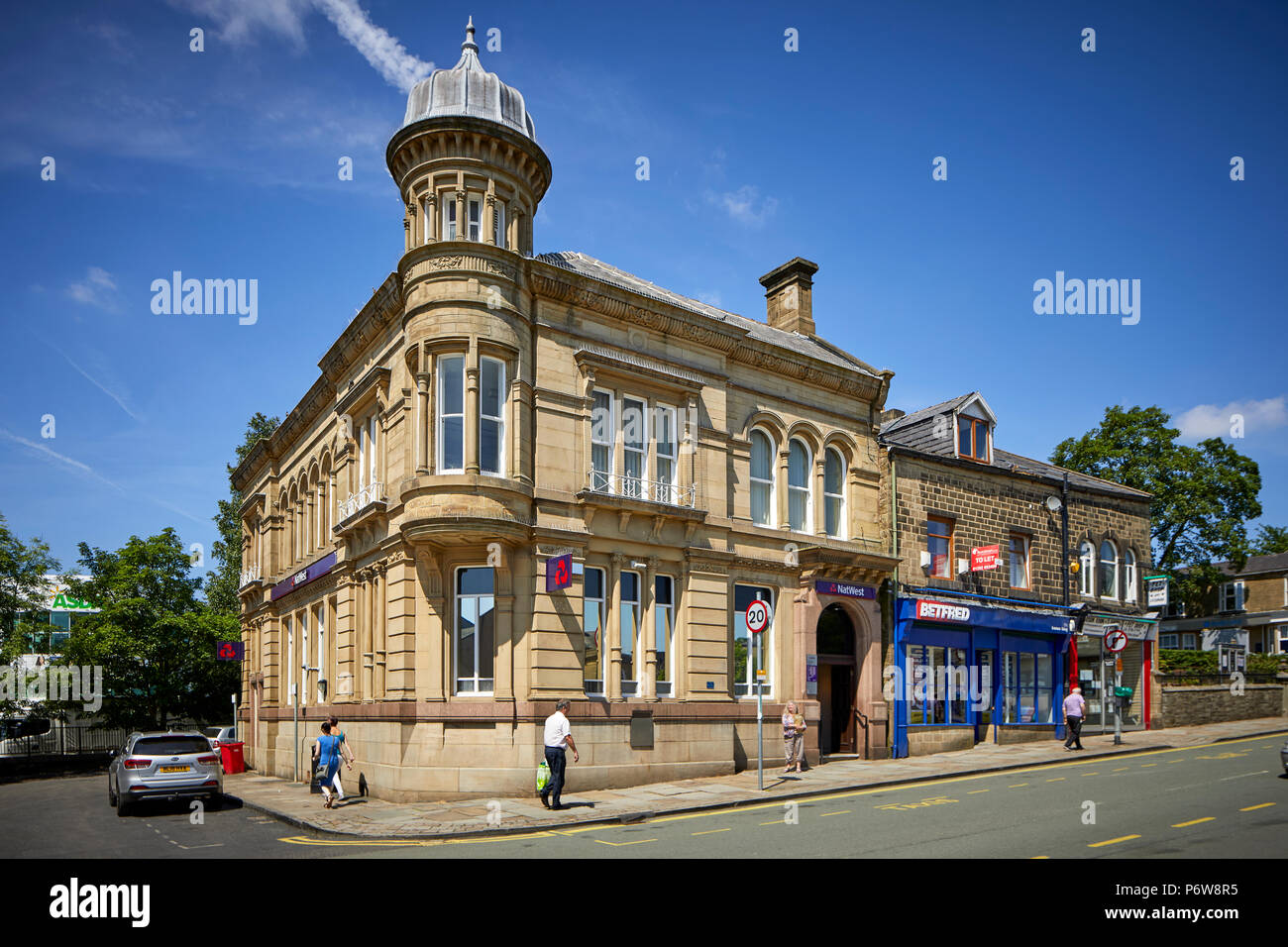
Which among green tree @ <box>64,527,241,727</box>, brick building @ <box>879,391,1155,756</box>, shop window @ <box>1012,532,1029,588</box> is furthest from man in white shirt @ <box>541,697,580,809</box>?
green tree @ <box>64,527,241,727</box>

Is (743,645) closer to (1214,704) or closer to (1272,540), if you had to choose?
(1214,704)

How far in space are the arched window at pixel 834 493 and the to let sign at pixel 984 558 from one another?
4.64 metres

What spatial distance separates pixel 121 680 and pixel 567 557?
87.6 ft

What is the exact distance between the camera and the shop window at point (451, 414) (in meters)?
19.5

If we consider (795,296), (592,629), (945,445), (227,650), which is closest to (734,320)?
(795,296)

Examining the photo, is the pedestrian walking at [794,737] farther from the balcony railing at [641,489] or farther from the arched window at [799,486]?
the balcony railing at [641,489]

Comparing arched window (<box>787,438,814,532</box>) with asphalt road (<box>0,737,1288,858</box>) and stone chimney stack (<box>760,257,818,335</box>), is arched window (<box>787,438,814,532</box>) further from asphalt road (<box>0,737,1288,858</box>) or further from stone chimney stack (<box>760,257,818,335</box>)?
asphalt road (<box>0,737,1288,858</box>)

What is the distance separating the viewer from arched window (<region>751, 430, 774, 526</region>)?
2442cm

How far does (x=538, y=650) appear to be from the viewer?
62.8 ft

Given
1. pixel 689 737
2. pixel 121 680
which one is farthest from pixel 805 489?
pixel 121 680

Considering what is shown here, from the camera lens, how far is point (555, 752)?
673 inches

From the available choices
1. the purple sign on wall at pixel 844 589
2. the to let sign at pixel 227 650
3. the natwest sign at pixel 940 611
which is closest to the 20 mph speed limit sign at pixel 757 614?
the purple sign on wall at pixel 844 589
